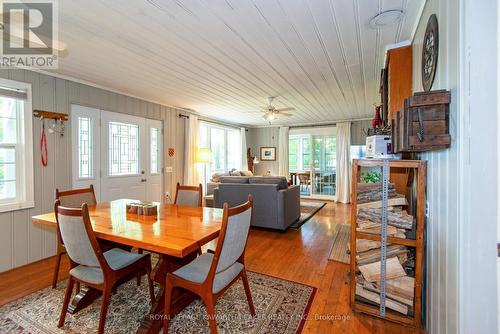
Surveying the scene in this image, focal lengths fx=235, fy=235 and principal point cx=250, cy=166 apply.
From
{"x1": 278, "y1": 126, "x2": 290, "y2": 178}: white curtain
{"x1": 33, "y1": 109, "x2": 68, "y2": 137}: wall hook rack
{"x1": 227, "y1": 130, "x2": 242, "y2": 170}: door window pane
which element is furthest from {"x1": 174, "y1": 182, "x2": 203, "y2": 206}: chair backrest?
{"x1": 278, "y1": 126, "x2": 290, "y2": 178}: white curtain

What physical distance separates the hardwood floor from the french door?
4.11 ft

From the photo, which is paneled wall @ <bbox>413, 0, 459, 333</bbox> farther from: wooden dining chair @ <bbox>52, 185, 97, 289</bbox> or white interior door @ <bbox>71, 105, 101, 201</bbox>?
white interior door @ <bbox>71, 105, 101, 201</bbox>

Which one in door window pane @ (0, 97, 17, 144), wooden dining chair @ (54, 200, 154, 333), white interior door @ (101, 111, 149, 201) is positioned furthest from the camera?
white interior door @ (101, 111, 149, 201)

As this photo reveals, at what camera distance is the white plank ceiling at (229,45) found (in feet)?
5.83

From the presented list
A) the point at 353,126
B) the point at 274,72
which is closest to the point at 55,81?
the point at 274,72

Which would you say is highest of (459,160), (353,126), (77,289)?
(353,126)

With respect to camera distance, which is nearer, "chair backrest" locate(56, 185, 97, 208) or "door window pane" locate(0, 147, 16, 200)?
"chair backrest" locate(56, 185, 97, 208)

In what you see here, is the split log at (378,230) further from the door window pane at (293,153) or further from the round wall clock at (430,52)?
the door window pane at (293,153)

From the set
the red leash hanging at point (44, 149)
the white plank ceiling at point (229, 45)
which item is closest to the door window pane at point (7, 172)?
the red leash hanging at point (44, 149)

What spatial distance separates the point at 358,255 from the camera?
2.04 meters

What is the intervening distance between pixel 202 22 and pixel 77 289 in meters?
2.58

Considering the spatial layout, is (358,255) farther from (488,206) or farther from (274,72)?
(274,72)

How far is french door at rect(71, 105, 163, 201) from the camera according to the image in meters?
3.49

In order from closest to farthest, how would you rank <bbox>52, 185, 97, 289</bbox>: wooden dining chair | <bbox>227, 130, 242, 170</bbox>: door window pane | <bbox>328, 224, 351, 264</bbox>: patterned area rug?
<bbox>52, 185, 97, 289</bbox>: wooden dining chair < <bbox>328, 224, 351, 264</bbox>: patterned area rug < <bbox>227, 130, 242, 170</bbox>: door window pane
